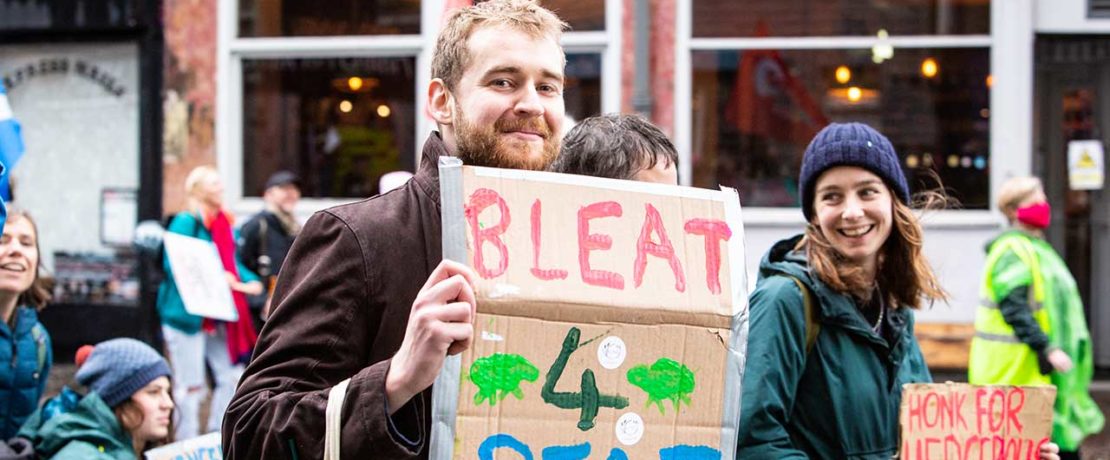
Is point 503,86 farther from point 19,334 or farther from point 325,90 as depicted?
point 325,90

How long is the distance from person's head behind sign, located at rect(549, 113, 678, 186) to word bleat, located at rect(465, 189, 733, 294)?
75 cm

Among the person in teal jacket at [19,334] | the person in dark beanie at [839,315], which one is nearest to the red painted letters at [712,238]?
the person in dark beanie at [839,315]

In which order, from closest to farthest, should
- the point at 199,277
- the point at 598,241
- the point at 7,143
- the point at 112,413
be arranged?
the point at 598,241 → the point at 7,143 → the point at 112,413 → the point at 199,277

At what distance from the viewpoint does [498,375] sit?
2141 millimetres

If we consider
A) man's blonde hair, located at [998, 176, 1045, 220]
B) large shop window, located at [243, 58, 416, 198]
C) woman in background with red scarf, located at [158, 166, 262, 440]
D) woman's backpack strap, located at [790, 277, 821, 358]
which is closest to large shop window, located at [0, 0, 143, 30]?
large shop window, located at [243, 58, 416, 198]

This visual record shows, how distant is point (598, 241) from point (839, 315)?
1257mm

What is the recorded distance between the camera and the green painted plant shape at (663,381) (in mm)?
2201

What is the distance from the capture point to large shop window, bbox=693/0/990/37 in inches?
366

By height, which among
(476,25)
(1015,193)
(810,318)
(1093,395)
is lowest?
(1093,395)

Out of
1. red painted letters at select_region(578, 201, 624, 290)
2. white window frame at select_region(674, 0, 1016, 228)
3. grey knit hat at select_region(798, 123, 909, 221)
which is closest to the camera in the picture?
red painted letters at select_region(578, 201, 624, 290)

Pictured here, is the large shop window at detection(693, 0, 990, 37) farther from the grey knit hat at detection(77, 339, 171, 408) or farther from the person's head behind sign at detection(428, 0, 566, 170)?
the person's head behind sign at detection(428, 0, 566, 170)

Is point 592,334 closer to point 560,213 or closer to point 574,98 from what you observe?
point 560,213

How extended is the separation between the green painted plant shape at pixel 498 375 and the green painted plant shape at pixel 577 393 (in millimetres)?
40

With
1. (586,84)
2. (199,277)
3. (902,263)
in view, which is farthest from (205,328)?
(902,263)
